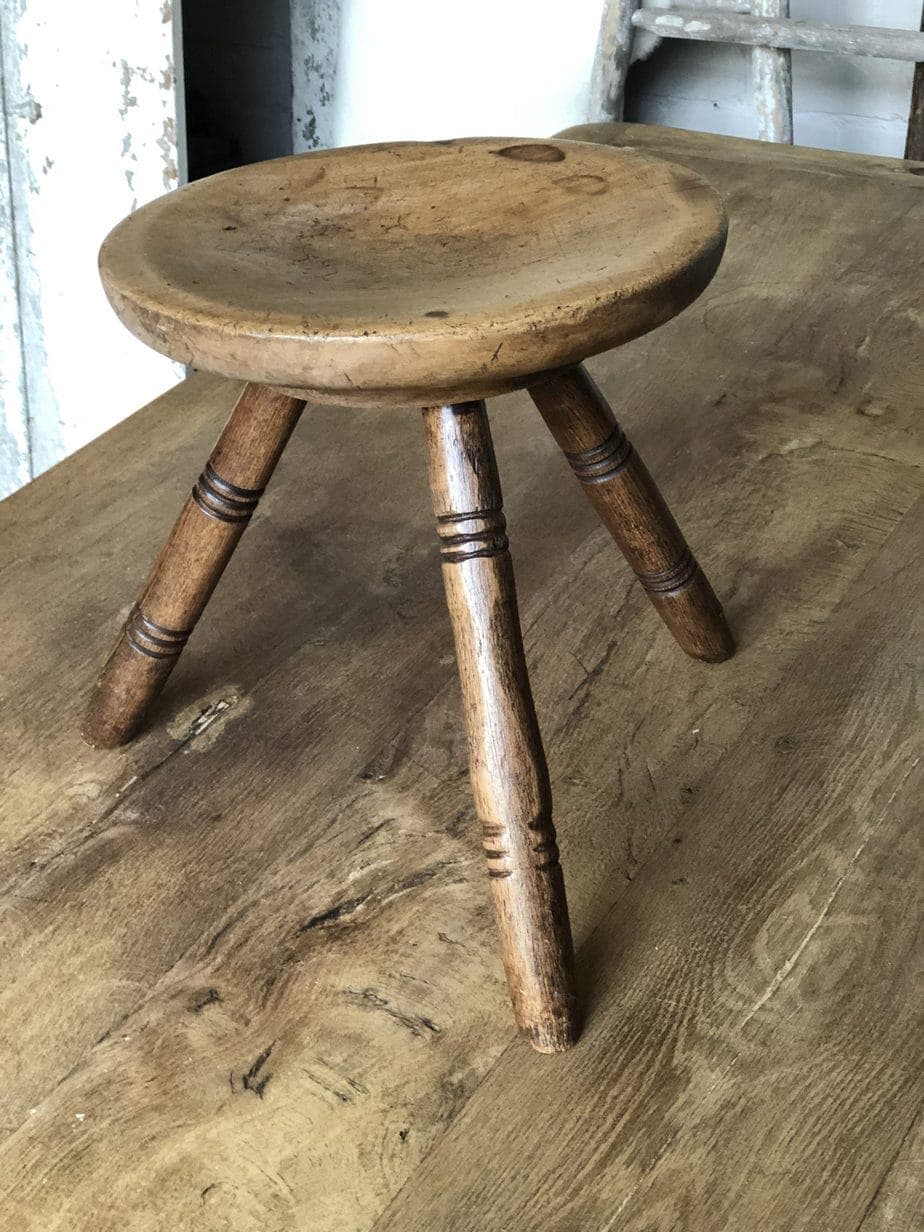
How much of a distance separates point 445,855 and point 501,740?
154 millimetres

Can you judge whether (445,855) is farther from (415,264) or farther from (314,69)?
(314,69)

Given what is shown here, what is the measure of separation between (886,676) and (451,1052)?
46 cm

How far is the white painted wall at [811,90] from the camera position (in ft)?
6.20

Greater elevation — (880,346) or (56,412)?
(880,346)

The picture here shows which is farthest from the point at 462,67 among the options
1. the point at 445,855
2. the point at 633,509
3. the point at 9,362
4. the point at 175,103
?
the point at 445,855

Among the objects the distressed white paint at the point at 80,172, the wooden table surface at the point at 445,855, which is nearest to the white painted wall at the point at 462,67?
the distressed white paint at the point at 80,172

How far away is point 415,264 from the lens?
84 cm

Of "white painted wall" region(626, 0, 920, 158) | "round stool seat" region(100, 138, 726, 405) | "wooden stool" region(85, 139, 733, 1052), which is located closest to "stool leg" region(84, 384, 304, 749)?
"wooden stool" region(85, 139, 733, 1052)

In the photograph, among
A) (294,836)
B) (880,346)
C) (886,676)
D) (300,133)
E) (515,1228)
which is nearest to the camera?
(515,1228)

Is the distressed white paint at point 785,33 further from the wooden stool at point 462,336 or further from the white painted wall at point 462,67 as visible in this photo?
the wooden stool at point 462,336

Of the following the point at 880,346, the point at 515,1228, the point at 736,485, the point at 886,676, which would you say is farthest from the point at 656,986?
the point at 880,346

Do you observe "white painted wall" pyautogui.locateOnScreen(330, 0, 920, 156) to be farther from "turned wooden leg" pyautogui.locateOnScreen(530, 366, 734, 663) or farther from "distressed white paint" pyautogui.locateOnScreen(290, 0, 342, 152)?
"turned wooden leg" pyautogui.locateOnScreen(530, 366, 734, 663)

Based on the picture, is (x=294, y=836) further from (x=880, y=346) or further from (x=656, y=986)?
(x=880, y=346)

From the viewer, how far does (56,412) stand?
2.29m
